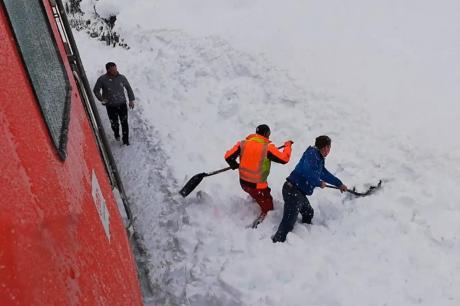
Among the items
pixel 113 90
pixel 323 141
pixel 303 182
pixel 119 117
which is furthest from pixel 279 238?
pixel 119 117

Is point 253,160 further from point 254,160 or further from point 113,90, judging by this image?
point 113,90

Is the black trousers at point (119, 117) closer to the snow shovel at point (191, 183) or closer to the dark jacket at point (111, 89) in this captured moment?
the dark jacket at point (111, 89)

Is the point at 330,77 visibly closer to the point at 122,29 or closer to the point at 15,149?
the point at 122,29

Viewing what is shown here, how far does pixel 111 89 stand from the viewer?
319 inches

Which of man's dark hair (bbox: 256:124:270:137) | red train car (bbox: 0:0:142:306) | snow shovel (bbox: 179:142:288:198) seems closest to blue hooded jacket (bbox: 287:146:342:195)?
man's dark hair (bbox: 256:124:270:137)

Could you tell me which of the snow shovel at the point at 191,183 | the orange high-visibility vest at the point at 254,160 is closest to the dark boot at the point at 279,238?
the orange high-visibility vest at the point at 254,160

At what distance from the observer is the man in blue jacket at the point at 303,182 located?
19.5ft

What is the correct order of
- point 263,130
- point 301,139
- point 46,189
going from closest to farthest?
1. point 46,189
2. point 263,130
3. point 301,139

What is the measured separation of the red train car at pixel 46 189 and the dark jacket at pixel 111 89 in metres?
3.91

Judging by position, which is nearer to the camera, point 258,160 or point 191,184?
point 258,160

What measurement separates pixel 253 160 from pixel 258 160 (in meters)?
0.06

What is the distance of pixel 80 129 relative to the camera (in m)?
3.91

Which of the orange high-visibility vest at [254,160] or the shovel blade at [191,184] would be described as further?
the shovel blade at [191,184]

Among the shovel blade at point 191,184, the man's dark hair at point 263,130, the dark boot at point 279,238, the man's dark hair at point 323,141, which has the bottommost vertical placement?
the dark boot at point 279,238
